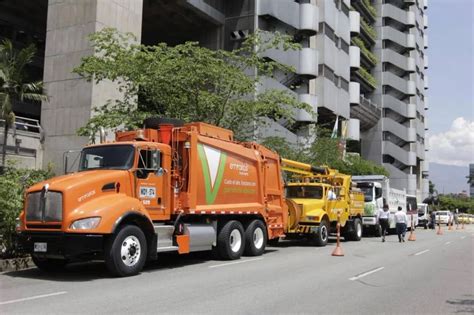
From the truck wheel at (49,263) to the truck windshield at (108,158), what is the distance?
2135 mm

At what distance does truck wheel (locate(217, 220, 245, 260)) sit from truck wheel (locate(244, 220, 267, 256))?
0.35 m

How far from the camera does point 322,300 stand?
8.85 meters

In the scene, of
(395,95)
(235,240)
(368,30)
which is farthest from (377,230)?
(395,95)

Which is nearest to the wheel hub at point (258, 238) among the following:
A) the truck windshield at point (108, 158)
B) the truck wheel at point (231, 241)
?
the truck wheel at point (231, 241)

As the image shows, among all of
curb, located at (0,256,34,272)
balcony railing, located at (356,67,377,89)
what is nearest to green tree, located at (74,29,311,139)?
curb, located at (0,256,34,272)

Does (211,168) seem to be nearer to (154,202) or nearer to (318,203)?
(154,202)

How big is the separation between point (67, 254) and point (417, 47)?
297 feet

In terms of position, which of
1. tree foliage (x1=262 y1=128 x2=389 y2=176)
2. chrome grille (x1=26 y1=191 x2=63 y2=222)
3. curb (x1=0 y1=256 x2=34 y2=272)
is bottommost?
curb (x1=0 y1=256 x2=34 y2=272)

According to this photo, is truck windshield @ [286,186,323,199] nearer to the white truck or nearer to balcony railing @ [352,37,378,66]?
the white truck

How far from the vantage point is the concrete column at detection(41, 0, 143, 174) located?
→ 29.7m

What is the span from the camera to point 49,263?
11930mm

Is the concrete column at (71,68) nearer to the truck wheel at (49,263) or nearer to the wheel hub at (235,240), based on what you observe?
the wheel hub at (235,240)

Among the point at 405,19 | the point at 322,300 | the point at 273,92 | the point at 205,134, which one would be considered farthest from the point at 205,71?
the point at 405,19

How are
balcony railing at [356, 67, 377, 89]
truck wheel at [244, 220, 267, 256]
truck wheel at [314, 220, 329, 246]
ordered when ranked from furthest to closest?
1. balcony railing at [356, 67, 377, 89]
2. truck wheel at [314, 220, 329, 246]
3. truck wheel at [244, 220, 267, 256]
